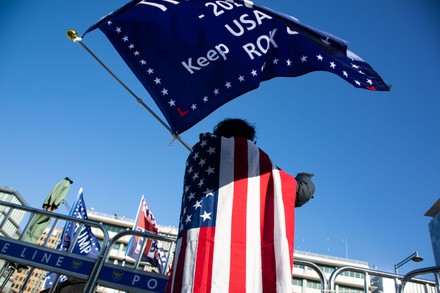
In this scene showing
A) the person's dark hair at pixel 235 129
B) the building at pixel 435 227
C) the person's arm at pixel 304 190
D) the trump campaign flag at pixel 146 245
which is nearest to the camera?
the person's arm at pixel 304 190

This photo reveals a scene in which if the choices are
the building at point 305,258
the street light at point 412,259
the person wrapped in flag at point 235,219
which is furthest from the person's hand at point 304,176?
the building at point 305,258

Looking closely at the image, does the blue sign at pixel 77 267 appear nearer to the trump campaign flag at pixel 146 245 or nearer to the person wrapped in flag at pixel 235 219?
the person wrapped in flag at pixel 235 219

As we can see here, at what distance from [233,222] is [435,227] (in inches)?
2669

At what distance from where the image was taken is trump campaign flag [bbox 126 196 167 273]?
317 inches

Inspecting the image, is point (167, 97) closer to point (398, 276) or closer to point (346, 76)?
point (346, 76)

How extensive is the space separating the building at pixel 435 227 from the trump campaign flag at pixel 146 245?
187 feet

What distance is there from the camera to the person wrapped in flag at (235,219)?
7.41ft

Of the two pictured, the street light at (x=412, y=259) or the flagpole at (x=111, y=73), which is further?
the street light at (x=412, y=259)

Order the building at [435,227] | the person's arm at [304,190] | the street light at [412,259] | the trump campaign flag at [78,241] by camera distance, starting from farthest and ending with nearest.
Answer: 1. the building at [435,227]
2. the street light at [412,259]
3. the trump campaign flag at [78,241]
4. the person's arm at [304,190]

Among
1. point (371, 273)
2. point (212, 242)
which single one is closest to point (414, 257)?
point (371, 273)

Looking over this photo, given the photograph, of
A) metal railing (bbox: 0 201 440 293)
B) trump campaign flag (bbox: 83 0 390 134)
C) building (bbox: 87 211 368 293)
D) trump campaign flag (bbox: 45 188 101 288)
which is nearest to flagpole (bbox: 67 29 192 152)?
trump campaign flag (bbox: 83 0 390 134)

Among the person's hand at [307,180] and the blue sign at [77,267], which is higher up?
the person's hand at [307,180]

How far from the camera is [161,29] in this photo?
13.6ft

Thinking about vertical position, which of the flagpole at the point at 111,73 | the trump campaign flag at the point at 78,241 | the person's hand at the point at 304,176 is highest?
the flagpole at the point at 111,73
